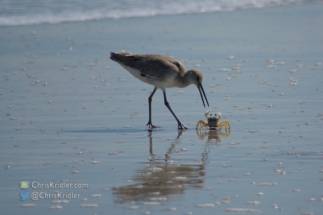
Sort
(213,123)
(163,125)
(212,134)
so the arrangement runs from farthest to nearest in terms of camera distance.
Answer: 1. (163,125)
2. (213,123)
3. (212,134)

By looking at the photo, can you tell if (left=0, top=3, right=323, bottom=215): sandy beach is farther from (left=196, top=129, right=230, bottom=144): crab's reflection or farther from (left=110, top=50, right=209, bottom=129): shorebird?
(left=110, top=50, right=209, bottom=129): shorebird

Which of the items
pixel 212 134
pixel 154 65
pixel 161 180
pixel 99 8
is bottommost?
pixel 161 180

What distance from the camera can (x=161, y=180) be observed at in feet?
23.9

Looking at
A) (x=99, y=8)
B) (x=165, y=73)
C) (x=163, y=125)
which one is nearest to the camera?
(x=163, y=125)

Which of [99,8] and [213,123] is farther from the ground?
[99,8]

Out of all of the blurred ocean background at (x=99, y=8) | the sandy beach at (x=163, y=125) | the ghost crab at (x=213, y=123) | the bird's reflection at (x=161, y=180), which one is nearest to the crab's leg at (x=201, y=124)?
the ghost crab at (x=213, y=123)

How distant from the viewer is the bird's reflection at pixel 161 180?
22.2ft

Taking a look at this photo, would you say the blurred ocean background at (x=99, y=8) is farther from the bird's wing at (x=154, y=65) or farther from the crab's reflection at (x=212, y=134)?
the crab's reflection at (x=212, y=134)

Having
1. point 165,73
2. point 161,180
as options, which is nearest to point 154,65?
point 165,73

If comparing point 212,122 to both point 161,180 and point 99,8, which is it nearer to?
point 161,180

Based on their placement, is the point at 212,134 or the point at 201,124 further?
the point at 201,124

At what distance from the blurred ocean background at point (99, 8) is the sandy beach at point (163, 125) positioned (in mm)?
2743

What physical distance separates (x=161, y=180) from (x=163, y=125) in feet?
9.91

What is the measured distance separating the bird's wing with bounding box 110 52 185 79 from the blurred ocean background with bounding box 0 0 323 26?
33.9 ft
